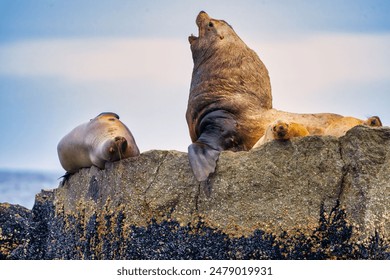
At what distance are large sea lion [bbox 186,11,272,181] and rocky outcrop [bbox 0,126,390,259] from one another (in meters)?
1.19

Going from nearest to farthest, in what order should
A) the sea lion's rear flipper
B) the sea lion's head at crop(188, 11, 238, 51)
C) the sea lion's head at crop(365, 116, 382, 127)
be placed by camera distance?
the sea lion's rear flipper, the sea lion's head at crop(365, 116, 382, 127), the sea lion's head at crop(188, 11, 238, 51)

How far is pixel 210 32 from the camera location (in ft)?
30.6

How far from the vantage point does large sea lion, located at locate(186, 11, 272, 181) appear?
838 cm

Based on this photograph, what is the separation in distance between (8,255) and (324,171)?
3.07 m

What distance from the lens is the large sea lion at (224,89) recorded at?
838cm

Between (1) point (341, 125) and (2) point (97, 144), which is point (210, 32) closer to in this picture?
(1) point (341, 125)

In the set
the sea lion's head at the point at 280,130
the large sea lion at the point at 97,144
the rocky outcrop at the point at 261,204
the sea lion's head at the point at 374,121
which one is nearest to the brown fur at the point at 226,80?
the large sea lion at the point at 97,144

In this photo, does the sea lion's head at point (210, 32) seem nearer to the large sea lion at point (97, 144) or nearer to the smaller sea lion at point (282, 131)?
the large sea lion at point (97, 144)

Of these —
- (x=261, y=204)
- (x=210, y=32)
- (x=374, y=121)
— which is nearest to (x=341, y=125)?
(x=374, y=121)

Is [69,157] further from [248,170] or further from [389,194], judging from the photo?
[389,194]

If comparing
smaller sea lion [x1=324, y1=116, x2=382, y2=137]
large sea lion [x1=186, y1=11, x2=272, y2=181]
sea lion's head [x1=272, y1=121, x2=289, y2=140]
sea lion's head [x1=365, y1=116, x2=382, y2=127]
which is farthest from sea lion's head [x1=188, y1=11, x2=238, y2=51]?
sea lion's head [x1=272, y1=121, x2=289, y2=140]

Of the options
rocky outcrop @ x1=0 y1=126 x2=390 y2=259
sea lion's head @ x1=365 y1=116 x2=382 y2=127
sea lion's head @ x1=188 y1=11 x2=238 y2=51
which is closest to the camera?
rocky outcrop @ x1=0 y1=126 x2=390 y2=259

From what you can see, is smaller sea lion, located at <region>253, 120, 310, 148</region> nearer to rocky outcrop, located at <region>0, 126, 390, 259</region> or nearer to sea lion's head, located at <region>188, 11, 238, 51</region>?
rocky outcrop, located at <region>0, 126, 390, 259</region>

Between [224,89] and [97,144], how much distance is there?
1828mm
